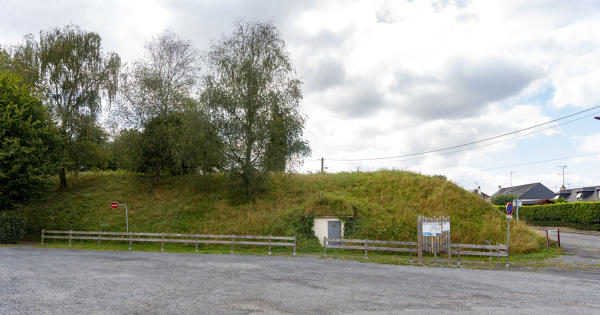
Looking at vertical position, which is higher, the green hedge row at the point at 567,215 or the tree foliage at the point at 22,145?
the tree foliage at the point at 22,145

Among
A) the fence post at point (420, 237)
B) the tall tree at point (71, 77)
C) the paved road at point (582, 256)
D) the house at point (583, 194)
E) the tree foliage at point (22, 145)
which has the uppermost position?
the tall tree at point (71, 77)

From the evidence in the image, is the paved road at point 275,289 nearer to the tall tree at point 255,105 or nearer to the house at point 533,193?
the tall tree at point 255,105

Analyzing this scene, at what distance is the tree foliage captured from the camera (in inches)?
1007

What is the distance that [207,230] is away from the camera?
1040 inches

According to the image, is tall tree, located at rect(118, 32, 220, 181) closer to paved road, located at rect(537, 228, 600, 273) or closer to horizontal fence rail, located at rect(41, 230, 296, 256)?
horizontal fence rail, located at rect(41, 230, 296, 256)

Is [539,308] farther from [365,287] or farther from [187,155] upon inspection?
[187,155]

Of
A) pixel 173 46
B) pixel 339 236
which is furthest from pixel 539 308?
pixel 173 46

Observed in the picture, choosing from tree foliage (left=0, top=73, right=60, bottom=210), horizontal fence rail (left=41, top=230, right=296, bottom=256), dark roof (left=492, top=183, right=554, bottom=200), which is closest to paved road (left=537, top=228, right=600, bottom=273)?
horizontal fence rail (left=41, top=230, right=296, bottom=256)

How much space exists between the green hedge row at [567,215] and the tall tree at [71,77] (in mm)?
38747

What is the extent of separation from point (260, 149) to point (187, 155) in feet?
18.1

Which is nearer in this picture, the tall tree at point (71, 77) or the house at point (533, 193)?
the tall tree at point (71, 77)

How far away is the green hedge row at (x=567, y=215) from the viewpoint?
1437 inches

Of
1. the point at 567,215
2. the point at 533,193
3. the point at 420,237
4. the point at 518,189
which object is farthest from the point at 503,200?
the point at 420,237

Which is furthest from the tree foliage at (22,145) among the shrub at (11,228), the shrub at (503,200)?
the shrub at (503,200)
